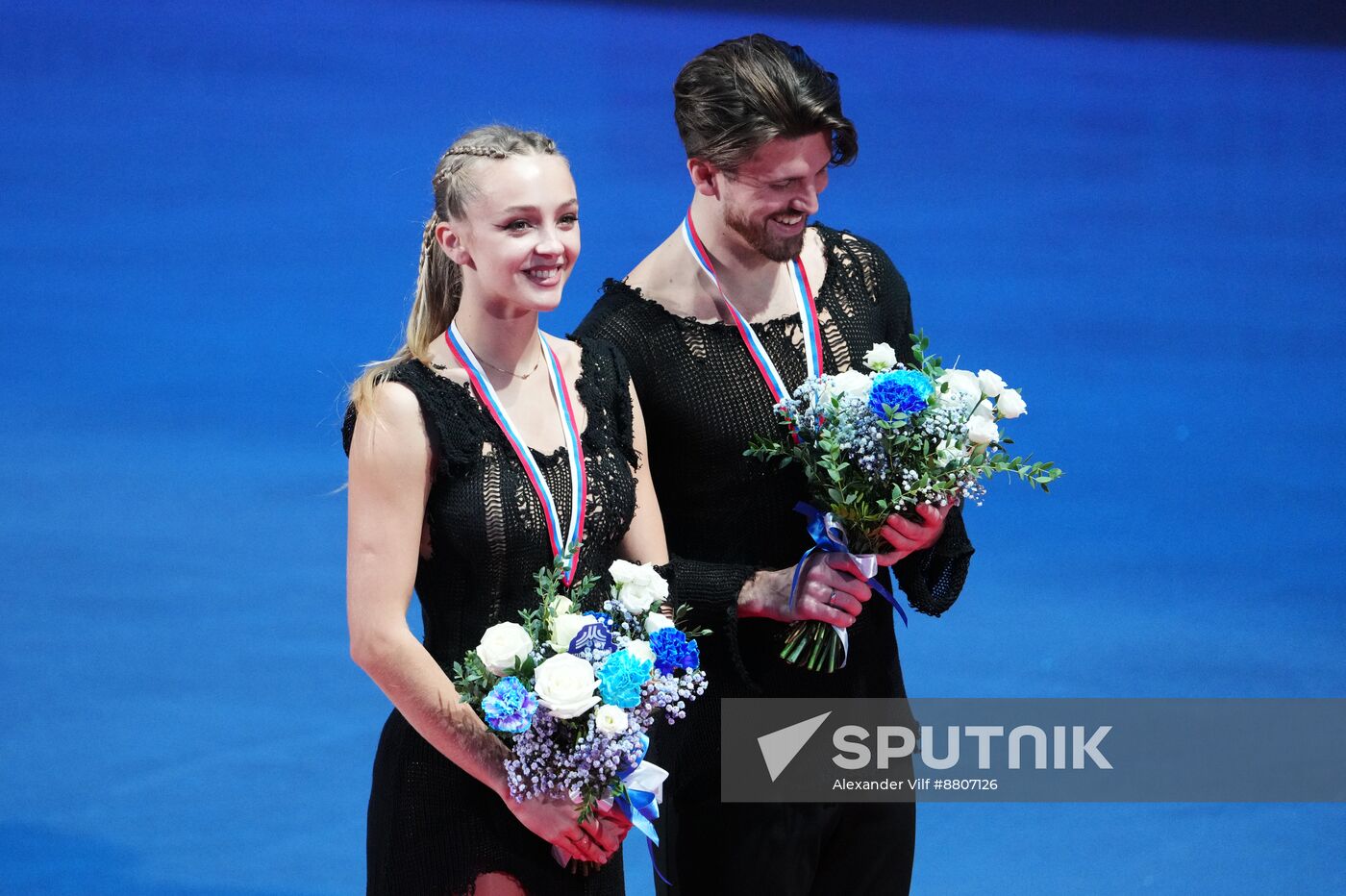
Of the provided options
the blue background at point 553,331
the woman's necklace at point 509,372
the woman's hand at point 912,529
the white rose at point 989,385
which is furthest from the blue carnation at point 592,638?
the blue background at point 553,331

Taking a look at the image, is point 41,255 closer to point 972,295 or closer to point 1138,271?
point 972,295

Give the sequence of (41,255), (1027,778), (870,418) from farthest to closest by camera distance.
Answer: (41,255)
(1027,778)
(870,418)

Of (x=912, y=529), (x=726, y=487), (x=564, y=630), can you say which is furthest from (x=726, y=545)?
(x=564, y=630)

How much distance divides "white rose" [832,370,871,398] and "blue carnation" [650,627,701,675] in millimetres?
581

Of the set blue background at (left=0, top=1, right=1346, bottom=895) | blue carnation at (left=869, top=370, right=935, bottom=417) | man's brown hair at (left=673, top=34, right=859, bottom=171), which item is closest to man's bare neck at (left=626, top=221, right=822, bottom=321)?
man's brown hair at (left=673, top=34, right=859, bottom=171)

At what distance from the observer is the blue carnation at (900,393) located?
3006mm

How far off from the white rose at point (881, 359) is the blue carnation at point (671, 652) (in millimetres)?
701

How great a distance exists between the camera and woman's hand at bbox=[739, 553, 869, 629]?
308 cm

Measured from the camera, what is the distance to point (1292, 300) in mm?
8008

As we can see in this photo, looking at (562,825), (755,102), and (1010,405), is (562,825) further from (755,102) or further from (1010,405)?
(755,102)

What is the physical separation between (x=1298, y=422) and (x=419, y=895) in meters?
5.68

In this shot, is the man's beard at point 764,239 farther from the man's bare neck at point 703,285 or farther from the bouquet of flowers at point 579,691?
the bouquet of flowers at point 579,691

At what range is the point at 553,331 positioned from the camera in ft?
21.8

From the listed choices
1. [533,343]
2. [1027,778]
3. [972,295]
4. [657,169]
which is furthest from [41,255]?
[533,343]
